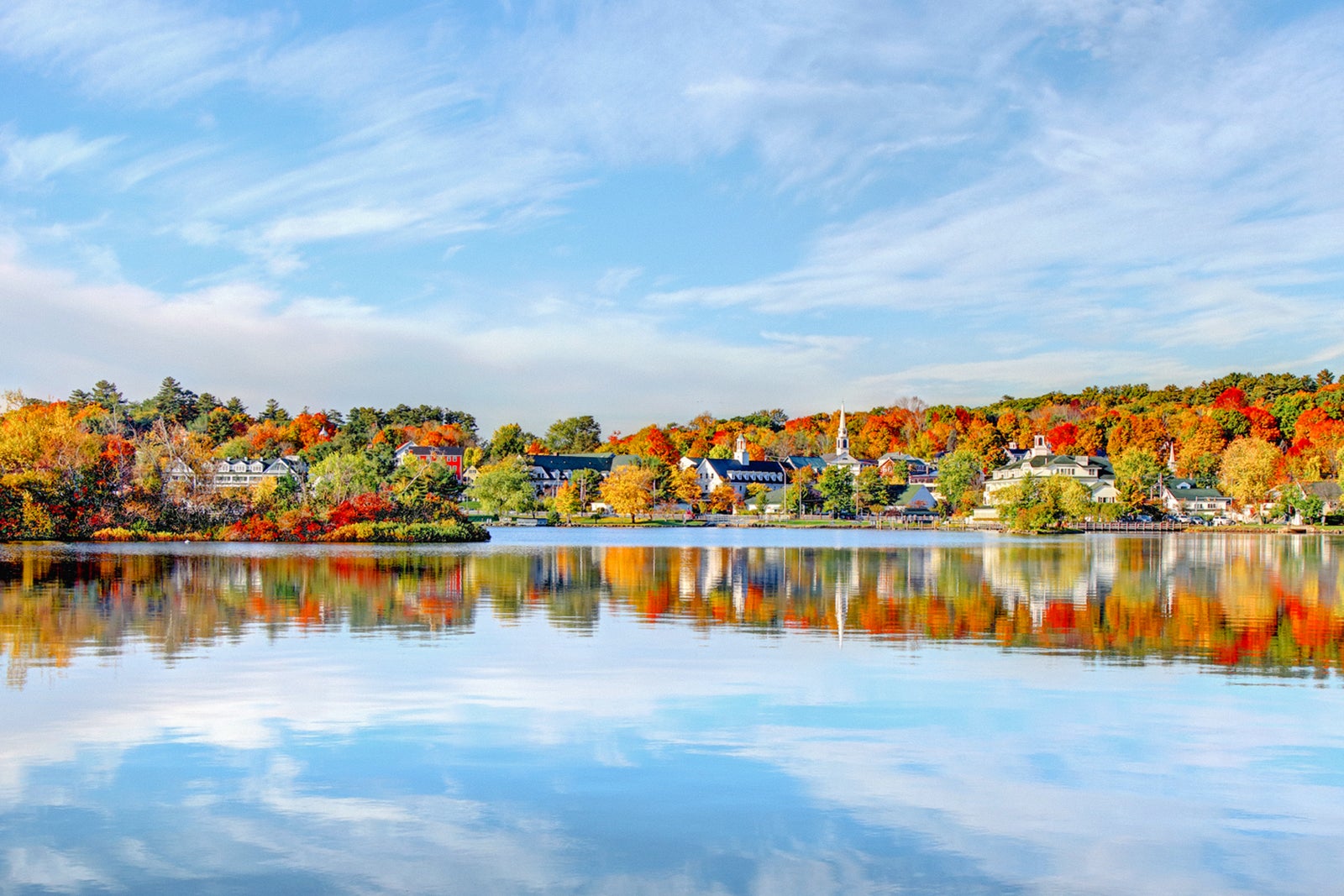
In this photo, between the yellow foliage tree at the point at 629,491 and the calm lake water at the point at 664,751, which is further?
the yellow foliage tree at the point at 629,491

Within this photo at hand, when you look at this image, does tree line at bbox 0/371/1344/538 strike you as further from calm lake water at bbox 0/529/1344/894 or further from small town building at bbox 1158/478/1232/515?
calm lake water at bbox 0/529/1344/894

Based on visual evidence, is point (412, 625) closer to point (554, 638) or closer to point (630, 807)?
point (554, 638)

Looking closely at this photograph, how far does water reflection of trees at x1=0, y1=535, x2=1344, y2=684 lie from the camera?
15039 millimetres

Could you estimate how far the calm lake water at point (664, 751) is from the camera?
601cm

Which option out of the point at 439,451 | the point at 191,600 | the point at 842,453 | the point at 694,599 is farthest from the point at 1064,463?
the point at 191,600

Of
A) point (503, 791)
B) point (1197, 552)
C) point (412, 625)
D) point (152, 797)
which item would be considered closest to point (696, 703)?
point (503, 791)

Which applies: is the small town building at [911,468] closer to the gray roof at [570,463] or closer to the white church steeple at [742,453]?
the white church steeple at [742,453]

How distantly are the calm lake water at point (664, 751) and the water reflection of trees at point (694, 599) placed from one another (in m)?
0.16

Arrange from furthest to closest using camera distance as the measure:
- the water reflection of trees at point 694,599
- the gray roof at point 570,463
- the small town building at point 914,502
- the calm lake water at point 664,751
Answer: the gray roof at point 570,463 < the small town building at point 914,502 < the water reflection of trees at point 694,599 < the calm lake water at point 664,751

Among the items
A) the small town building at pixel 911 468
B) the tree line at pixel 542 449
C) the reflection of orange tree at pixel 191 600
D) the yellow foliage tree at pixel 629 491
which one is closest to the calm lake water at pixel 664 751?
the reflection of orange tree at pixel 191 600

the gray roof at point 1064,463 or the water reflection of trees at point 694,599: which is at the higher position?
the gray roof at point 1064,463

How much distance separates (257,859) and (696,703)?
491 cm

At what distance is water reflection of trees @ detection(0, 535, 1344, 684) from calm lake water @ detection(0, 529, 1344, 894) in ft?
0.54

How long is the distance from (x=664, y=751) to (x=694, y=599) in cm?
1300
